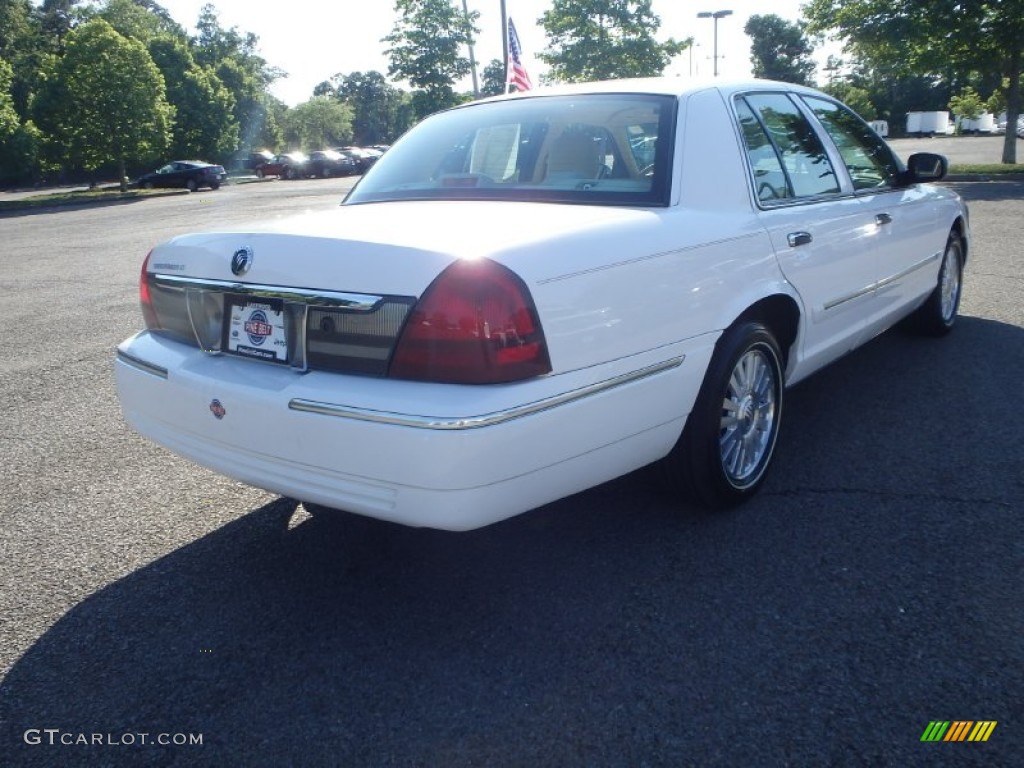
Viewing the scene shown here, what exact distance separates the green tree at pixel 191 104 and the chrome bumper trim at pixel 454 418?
5257 centimetres

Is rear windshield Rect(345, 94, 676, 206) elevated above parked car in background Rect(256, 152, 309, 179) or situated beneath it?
situated beneath

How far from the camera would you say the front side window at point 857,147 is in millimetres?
4277

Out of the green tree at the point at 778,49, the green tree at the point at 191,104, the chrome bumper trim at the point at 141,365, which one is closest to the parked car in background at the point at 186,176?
the green tree at the point at 191,104

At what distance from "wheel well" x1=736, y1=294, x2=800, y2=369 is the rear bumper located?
1.88ft

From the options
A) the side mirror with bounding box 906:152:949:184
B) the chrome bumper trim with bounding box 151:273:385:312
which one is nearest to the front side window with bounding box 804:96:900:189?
the side mirror with bounding box 906:152:949:184

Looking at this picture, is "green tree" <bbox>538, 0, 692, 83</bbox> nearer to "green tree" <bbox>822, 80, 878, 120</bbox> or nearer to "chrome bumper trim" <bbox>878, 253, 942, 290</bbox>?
"green tree" <bbox>822, 80, 878, 120</bbox>

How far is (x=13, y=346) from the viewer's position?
22.5 feet

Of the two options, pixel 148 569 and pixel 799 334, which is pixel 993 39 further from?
pixel 148 569

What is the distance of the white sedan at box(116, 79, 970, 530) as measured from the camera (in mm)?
2410

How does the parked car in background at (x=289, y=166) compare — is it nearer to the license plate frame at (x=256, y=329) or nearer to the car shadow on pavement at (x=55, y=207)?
the car shadow on pavement at (x=55, y=207)

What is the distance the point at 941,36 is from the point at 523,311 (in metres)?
22.2

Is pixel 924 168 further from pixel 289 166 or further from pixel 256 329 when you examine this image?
pixel 289 166

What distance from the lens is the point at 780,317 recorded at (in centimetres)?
364

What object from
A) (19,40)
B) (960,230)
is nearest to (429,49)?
(19,40)
